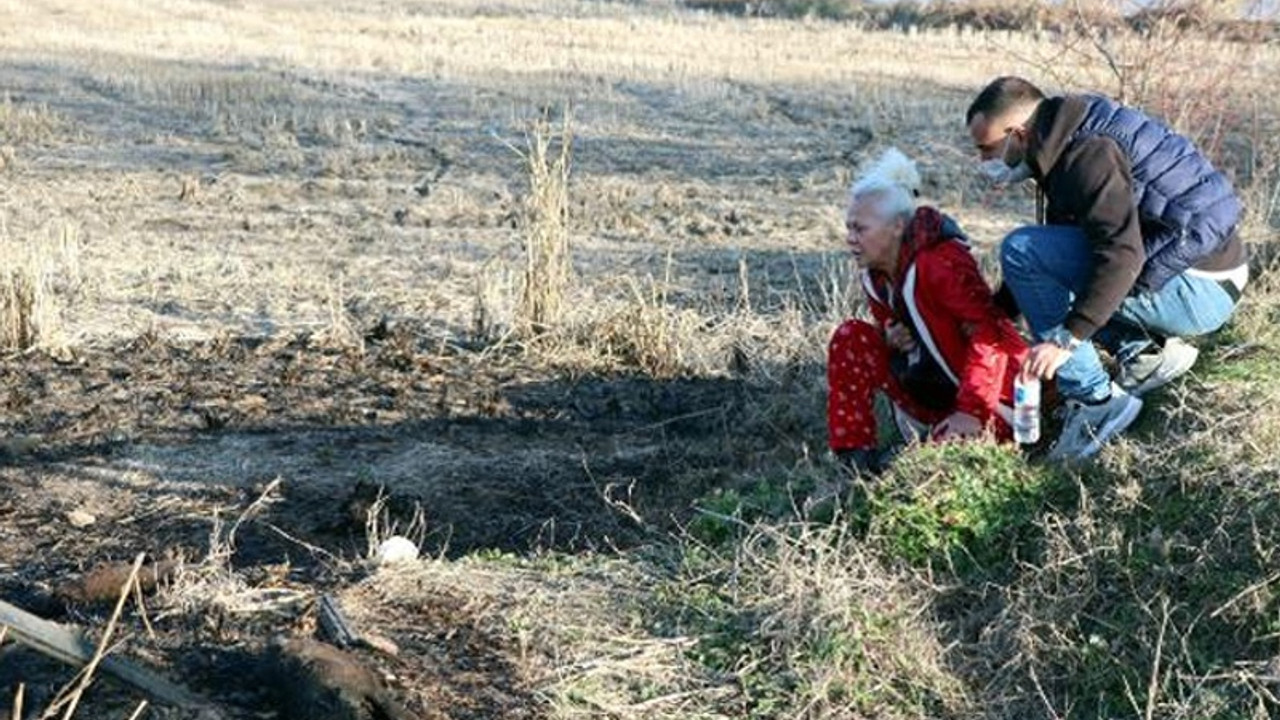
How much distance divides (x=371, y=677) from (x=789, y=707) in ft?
3.45

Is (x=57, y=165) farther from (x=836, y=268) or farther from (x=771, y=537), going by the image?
(x=771, y=537)

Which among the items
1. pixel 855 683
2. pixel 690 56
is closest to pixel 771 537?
pixel 855 683

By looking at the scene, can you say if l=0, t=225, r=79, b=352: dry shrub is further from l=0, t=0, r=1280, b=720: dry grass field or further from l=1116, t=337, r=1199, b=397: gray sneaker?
l=1116, t=337, r=1199, b=397: gray sneaker

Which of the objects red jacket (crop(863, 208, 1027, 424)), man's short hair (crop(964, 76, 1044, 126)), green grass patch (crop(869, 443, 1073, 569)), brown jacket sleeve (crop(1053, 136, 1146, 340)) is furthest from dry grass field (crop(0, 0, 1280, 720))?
man's short hair (crop(964, 76, 1044, 126))

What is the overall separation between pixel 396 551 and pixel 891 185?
6.14 feet

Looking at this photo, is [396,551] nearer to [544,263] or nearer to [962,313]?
[962,313]

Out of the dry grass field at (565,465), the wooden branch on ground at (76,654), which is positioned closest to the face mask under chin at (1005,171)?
the dry grass field at (565,465)

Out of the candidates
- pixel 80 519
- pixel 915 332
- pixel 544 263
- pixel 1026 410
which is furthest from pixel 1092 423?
pixel 544 263

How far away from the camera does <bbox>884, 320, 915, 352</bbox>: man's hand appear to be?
5805 millimetres

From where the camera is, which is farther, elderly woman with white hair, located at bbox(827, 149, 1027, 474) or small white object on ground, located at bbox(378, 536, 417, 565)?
elderly woman with white hair, located at bbox(827, 149, 1027, 474)

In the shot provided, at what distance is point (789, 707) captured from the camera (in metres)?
4.63

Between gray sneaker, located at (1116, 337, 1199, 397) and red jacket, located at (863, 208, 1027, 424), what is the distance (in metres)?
0.50

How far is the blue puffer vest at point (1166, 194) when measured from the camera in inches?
217

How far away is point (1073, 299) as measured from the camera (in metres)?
5.60
